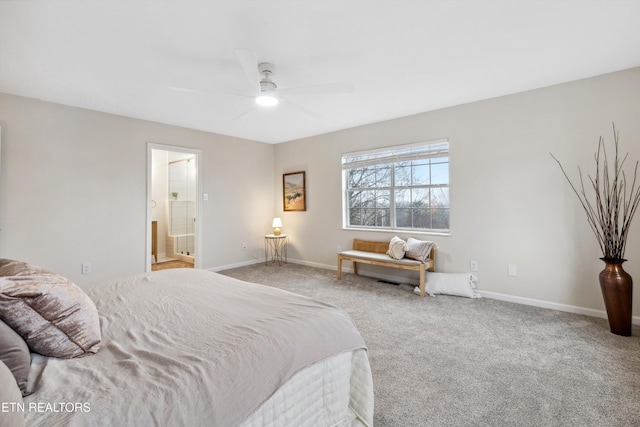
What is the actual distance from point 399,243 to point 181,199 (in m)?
4.82

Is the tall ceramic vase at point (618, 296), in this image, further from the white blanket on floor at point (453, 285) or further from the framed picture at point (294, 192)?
the framed picture at point (294, 192)

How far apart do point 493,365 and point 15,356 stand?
2.57m

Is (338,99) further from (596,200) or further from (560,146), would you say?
(596,200)

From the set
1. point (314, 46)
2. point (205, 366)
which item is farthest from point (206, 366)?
point (314, 46)

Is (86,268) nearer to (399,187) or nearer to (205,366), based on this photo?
(205,366)

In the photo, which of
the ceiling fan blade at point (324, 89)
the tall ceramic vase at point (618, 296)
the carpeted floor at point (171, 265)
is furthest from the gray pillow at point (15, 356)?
the carpeted floor at point (171, 265)

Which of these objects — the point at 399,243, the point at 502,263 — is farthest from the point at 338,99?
the point at 502,263

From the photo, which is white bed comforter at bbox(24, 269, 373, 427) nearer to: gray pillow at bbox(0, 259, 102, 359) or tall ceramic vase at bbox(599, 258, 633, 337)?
gray pillow at bbox(0, 259, 102, 359)

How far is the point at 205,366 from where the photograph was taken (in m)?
1.03

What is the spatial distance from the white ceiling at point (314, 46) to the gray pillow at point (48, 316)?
179 centimetres

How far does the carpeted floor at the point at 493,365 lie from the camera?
5.32 feet

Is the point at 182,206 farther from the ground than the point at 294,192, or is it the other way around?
the point at 294,192

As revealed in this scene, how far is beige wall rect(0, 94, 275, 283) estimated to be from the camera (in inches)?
130

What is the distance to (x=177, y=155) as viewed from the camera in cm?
629
